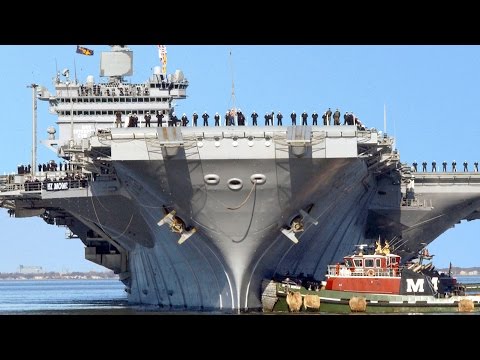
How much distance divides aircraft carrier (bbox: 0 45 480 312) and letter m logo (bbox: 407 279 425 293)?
9.44 feet

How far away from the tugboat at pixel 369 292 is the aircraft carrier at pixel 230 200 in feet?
3.49

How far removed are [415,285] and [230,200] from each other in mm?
5440

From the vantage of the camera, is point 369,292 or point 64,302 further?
point 64,302

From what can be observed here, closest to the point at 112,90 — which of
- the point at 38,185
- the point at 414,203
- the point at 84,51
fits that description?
the point at 84,51

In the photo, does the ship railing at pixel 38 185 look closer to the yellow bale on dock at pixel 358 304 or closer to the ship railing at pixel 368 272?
the ship railing at pixel 368 272

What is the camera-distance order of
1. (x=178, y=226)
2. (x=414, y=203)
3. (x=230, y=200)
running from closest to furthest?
1. (x=230, y=200)
2. (x=178, y=226)
3. (x=414, y=203)

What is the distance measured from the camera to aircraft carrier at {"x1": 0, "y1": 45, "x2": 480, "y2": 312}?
2575 cm

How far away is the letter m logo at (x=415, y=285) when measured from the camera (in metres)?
28.4

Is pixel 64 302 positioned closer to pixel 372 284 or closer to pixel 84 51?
pixel 84 51

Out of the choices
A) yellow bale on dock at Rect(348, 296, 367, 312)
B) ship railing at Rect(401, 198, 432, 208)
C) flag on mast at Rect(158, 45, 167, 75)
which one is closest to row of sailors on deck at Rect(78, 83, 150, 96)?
flag on mast at Rect(158, 45, 167, 75)

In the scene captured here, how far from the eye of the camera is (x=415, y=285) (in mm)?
28609
